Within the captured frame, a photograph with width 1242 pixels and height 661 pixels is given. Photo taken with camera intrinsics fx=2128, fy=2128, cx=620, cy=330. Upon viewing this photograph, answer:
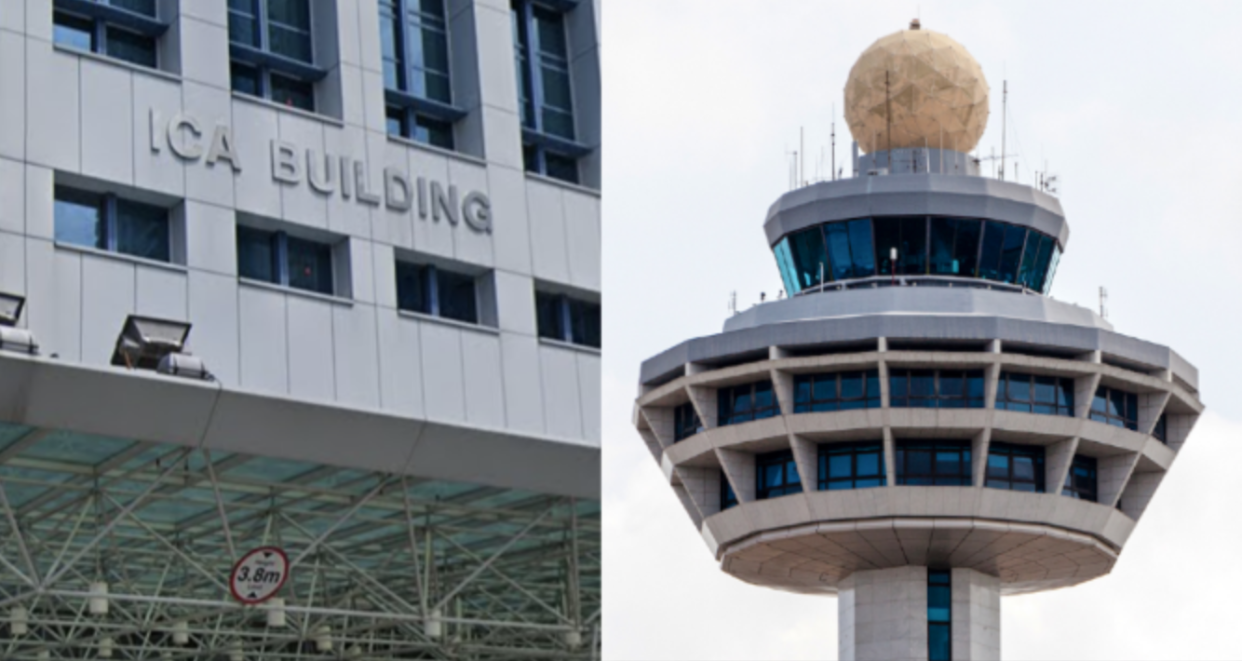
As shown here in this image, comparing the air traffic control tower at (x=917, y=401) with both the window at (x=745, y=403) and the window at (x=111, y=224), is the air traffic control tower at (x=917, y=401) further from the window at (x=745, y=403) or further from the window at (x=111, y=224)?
the window at (x=111, y=224)

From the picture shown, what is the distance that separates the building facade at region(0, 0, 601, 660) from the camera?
36.4 m

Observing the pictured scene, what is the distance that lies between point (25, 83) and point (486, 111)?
1036 cm

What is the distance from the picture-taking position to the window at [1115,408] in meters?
75.9

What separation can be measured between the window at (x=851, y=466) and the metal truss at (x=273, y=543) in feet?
39.8

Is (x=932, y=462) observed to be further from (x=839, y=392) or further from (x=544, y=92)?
(x=544, y=92)

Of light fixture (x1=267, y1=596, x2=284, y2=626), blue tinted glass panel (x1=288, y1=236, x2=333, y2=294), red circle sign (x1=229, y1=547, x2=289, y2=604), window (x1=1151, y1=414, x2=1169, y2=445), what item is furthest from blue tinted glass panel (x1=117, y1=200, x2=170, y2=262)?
window (x1=1151, y1=414, x2=1169, y2=445)

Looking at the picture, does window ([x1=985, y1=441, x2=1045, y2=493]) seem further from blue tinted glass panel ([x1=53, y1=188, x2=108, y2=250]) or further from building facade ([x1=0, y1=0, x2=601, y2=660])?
blue tinted glass panel ([x1=53, y1=188, x2=108, y2=250])

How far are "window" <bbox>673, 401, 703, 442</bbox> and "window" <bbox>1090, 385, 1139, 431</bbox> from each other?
574 inches

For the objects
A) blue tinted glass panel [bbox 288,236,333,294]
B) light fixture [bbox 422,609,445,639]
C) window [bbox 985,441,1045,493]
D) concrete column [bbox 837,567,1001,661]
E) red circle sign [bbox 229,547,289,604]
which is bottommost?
concrete column [bbox 837,567,1001,661]

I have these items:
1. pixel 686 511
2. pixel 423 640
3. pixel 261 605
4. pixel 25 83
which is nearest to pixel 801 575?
pixel 686 511

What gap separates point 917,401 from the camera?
7462cm

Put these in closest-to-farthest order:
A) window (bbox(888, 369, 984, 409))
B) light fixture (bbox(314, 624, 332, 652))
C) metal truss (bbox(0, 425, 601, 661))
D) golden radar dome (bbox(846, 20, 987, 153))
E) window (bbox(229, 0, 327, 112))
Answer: window (bbox(229, 0, 327, 112)), metal truss (bbox(0, 425, 601, 661)), light fixture (bbox(314, 624, 332, 652)), window (bbox(888, 369, 984, 409)), golden radar dome (bbox(846, 20, 987, 153))

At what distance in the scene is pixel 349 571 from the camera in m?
50.5

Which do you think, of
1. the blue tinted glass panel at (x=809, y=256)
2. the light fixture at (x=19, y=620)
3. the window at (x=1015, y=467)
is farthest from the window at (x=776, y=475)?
the light fixture at (x=19, y=620)
